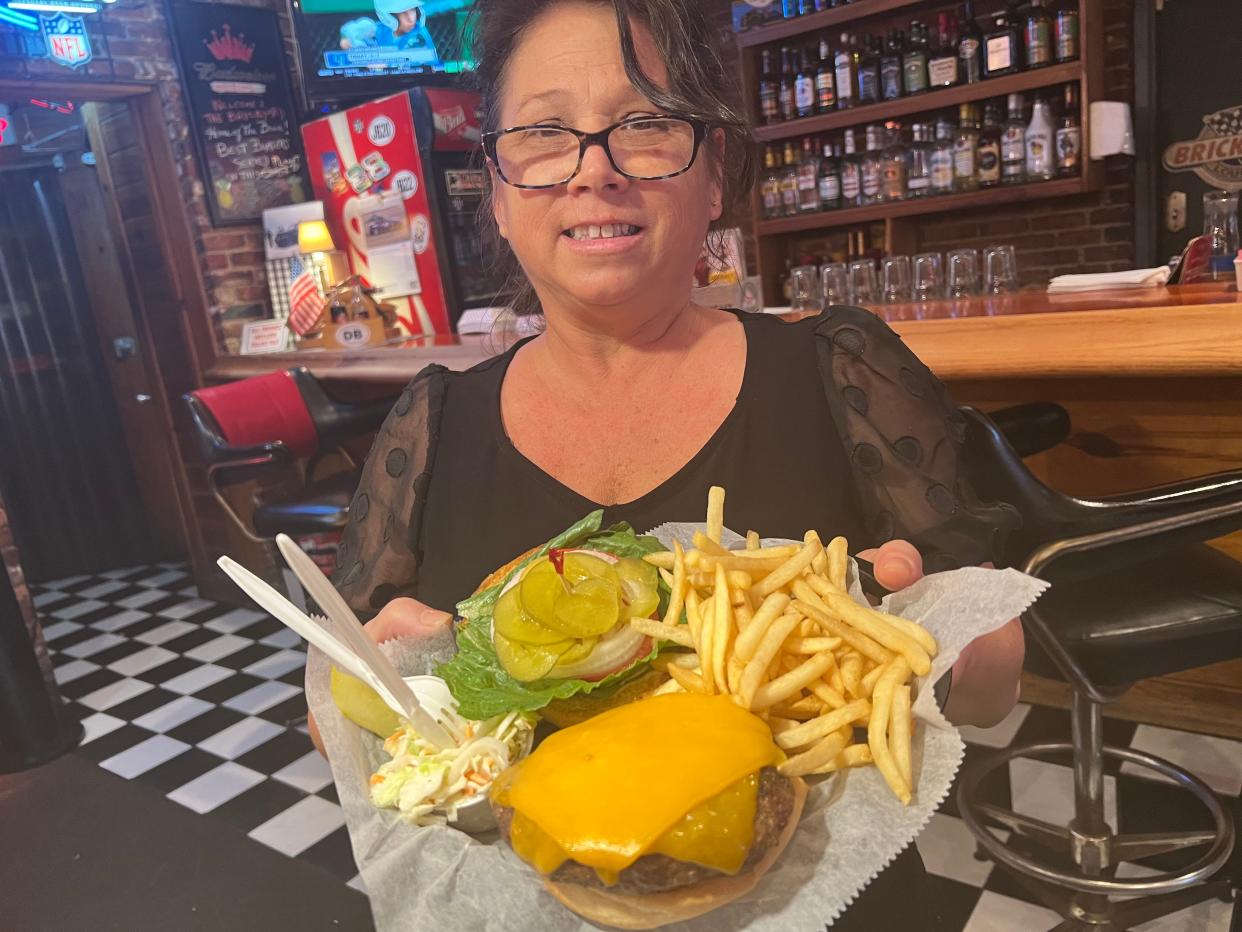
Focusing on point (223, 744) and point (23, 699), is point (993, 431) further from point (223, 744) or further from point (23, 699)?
point (23, 699)

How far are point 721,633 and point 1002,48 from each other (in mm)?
4178

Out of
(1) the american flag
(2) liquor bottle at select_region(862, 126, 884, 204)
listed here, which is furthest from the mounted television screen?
(2) liquor bottle at select_region(862, 126, 884, 204)

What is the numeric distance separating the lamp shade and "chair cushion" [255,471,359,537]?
2.28 metres

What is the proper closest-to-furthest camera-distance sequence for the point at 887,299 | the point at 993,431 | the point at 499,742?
the point at 499,742 → the point at 993,431 → the point at 887,299

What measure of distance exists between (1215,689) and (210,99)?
5357mm

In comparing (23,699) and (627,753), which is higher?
(627,753)

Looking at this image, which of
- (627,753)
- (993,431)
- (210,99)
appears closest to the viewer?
(627,753)

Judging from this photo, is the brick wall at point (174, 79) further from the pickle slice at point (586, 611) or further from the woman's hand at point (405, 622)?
the pickle slice at point (586, 611)

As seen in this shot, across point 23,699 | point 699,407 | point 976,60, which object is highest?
point 976,60

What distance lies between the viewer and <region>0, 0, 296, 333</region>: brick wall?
4.59 meters

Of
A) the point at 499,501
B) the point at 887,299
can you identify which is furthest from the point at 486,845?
the point at 887,299

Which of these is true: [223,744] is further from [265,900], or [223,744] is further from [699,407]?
[699,407]

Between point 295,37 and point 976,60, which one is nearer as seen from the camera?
point 976,60

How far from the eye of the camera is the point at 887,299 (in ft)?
11.3
